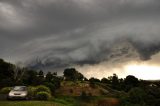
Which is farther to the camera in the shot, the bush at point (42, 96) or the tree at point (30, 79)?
the tree at point (30, 79)

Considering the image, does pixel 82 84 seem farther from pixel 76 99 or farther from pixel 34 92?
pixel 34 92

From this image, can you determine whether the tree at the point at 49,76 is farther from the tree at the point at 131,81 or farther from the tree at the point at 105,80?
the tree at the point at 131,81

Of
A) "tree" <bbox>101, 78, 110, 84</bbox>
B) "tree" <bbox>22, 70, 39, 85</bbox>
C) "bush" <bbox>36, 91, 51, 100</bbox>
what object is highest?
"tree" <bbox>101, 78, 110, 84</bbox>

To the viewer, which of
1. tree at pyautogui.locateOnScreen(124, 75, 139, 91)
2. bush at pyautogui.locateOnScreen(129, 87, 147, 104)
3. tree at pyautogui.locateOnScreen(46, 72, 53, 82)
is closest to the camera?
bush at pyautogui.locateOnScreen(129, 87, 147, 104)

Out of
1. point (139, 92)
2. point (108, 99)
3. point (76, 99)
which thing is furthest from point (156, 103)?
point (76, 99)

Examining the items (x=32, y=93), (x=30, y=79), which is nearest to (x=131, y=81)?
(x=30, y=79)

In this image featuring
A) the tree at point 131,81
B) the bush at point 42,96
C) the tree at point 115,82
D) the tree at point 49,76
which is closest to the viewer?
the bush at point 42,96

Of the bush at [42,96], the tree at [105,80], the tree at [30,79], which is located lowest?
the bush at [42,96]

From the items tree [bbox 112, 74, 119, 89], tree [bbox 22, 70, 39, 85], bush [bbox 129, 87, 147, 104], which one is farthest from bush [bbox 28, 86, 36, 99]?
tree [bbox 112, 74, 119, 89]

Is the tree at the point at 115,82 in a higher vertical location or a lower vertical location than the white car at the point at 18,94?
higher

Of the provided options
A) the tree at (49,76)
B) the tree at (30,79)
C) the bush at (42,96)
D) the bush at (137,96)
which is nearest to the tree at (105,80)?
the tree at (49,76)

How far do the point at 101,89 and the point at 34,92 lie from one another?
24771 millimetres

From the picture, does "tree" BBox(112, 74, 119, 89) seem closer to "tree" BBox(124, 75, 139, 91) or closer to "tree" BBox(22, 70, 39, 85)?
"tree" BBox(124, 75, 139, 91)

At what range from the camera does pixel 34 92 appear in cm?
5875
